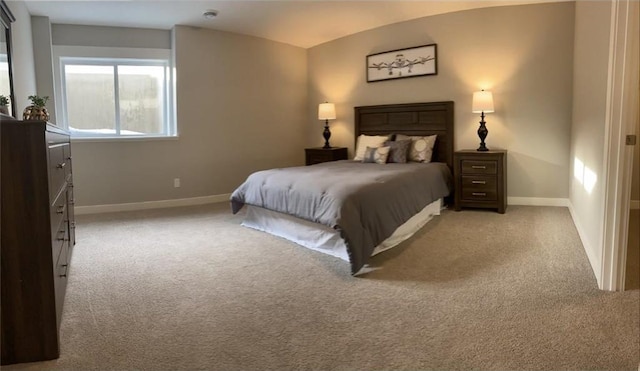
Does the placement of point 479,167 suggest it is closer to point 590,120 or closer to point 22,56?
point 590,120

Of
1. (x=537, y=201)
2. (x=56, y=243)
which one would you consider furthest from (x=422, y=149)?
(x=56, y=243)

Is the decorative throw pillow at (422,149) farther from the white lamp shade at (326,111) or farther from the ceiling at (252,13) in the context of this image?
the ceiling at (252,13)

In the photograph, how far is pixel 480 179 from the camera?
486cm

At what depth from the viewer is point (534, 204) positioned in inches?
202

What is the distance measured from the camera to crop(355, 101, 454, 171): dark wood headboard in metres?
5.42

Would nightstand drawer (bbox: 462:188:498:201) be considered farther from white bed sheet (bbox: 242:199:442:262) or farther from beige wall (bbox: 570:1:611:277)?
beige wall (bbox: 570:1:611:277)

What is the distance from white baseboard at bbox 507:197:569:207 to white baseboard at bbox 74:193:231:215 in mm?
3689

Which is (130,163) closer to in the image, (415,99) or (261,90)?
(261,90)

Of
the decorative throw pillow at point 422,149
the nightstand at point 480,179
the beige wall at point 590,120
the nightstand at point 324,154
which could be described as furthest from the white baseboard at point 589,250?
the nightstand at point 324,154

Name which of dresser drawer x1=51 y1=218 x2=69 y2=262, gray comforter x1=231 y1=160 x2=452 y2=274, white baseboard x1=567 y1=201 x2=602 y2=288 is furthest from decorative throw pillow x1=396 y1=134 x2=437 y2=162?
dresser drawer x1=51 y1=218 x2=69 y2=262

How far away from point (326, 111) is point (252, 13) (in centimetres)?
174

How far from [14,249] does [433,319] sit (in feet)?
6.35

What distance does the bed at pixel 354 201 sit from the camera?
3105 millimetres

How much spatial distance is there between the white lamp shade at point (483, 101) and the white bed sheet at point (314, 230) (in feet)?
4.00
